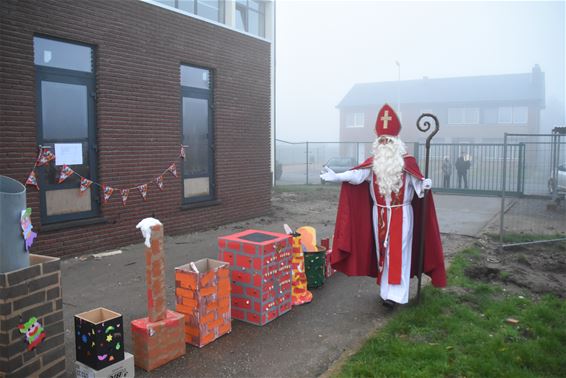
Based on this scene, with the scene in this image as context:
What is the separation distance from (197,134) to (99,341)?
7345 mm

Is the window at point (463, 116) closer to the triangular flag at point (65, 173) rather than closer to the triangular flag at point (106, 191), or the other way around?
the triangular flag at point (106, 191)

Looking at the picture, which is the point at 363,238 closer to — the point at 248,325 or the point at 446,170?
the point at 248,325

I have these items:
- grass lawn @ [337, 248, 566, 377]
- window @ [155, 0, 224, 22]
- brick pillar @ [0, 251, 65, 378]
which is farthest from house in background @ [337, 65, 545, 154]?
brick pillar @ [0, 251, 65, 378]

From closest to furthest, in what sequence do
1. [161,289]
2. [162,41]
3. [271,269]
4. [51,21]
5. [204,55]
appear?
[161,289], [271,269], [51,21], [162,41], [204,55]

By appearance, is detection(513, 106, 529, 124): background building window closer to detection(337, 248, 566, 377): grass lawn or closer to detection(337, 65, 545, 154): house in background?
detection(337, 65, 545, 154): house in background

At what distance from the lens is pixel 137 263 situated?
8.03 m

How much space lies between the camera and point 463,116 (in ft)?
174

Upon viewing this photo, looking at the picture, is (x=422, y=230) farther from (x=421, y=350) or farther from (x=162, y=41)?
(x=162, y=41)

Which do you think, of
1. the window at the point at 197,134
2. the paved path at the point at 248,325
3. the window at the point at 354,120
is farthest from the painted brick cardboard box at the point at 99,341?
the window at the point at 354,120

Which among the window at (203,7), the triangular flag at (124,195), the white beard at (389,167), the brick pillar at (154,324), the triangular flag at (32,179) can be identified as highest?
the window at (203,7)

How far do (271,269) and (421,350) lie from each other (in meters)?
1.66

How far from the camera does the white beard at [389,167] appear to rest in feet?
19.3

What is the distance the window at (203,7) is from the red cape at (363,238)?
670 centimetres

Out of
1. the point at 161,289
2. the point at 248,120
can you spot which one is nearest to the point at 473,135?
the point at 248,120
